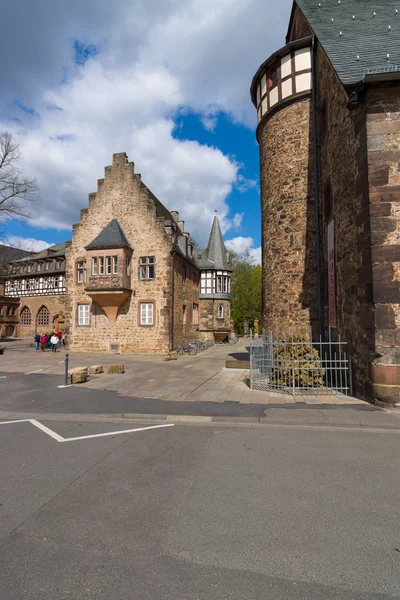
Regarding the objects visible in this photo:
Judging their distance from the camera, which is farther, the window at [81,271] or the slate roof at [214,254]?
the slate roof at [214,254]

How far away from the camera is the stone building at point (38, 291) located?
3741 cm

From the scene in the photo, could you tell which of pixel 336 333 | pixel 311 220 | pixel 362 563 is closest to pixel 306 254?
pixel 311 220

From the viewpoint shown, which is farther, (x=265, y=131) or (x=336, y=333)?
(x=265, y=131)

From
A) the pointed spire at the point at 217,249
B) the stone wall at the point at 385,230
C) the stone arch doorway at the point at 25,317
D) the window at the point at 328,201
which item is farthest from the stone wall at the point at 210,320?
the stone wall at the point at 385,230

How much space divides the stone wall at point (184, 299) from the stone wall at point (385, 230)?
15979mm

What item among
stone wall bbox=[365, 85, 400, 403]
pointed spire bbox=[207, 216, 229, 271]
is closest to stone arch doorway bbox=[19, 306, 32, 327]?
pointed spire bbox=[207, 216, 229, 271]

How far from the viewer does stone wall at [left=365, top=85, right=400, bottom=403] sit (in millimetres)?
7793

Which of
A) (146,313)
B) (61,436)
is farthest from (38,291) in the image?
(61,436)

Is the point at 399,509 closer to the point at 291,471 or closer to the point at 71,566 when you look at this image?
the point at 291,471

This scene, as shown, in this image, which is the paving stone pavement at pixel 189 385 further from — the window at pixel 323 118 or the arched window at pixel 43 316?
the arched window at pixel 43 316

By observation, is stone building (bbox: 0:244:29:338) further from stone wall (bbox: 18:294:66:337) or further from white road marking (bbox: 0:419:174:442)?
white road marking (bbox: 0:419:174:442)

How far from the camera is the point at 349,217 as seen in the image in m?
9.51

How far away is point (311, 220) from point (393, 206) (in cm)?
543

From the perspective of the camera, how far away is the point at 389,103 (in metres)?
Result: 8.34
